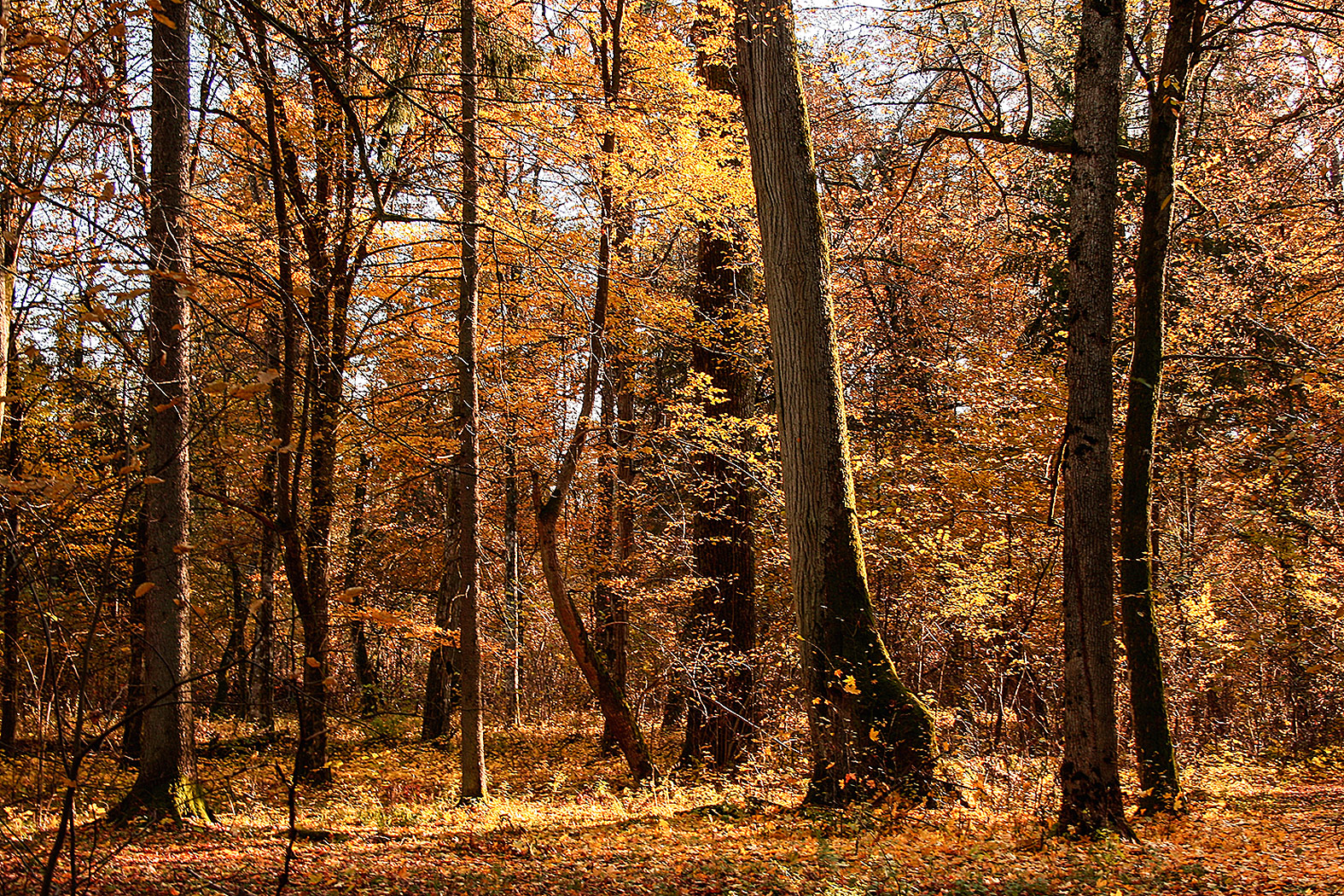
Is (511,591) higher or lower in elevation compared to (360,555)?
lower

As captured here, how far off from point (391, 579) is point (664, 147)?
10.6 meters

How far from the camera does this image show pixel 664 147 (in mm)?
9242

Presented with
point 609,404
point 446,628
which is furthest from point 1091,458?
point 446,628

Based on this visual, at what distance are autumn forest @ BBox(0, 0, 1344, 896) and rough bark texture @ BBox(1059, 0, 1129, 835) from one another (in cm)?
3

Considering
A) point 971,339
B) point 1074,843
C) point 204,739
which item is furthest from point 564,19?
point 204,739

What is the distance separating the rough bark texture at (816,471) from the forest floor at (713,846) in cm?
45

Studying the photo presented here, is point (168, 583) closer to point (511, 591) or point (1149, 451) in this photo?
point (511, 591)

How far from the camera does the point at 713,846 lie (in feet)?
20.1

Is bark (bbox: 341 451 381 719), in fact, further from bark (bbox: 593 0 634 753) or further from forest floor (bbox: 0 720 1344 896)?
forest floor (bbox: 0 720 1344 896)

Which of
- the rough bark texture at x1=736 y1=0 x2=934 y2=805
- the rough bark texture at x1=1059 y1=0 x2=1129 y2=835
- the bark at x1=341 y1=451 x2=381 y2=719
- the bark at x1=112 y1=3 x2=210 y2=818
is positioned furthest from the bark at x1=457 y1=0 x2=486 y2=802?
the rough bark texture at x1=1059 y1=0 x2=1129 y2=835

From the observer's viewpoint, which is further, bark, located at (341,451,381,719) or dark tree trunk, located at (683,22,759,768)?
Answer: bark, located at (341,451,381,719)

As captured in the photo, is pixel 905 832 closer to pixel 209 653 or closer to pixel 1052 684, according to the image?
pixel 1052 684

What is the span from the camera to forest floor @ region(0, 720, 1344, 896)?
4.83 meters

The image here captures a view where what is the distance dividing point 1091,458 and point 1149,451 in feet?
7.31
